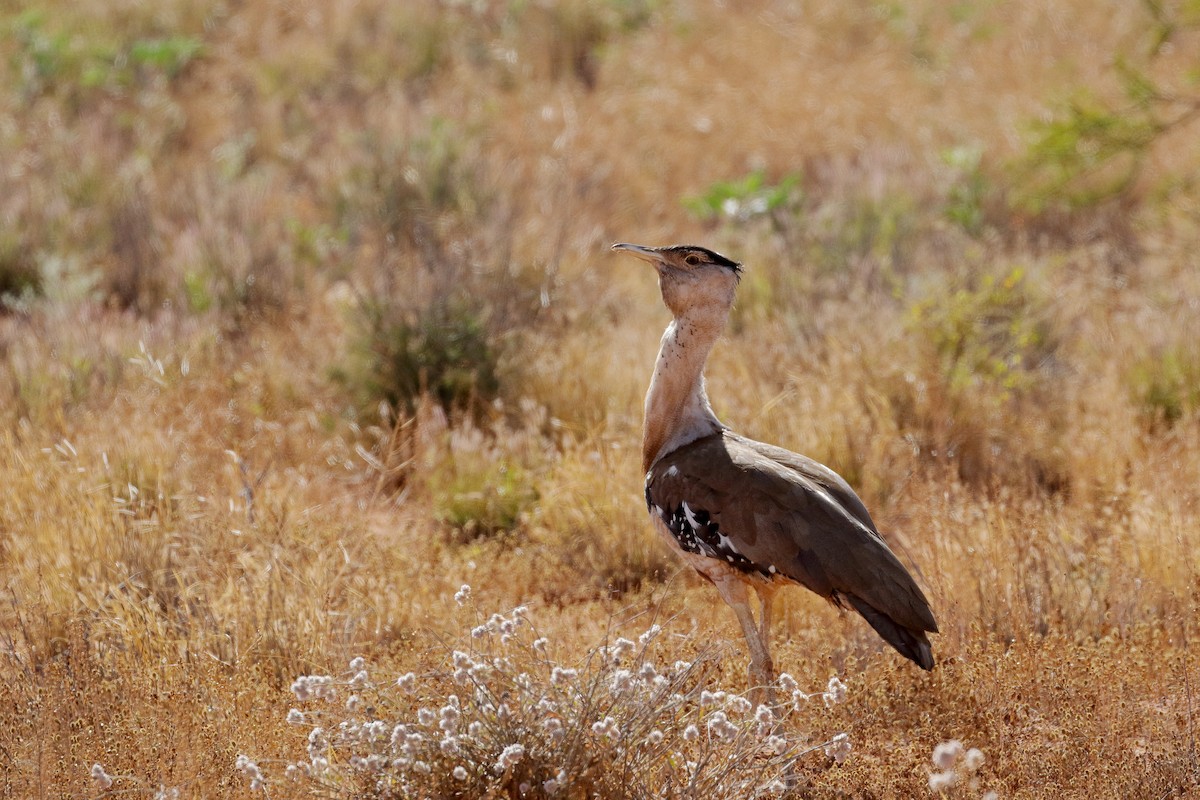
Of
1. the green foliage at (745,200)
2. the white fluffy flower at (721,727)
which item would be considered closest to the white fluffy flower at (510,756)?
the white fluffy flower at (721,727)

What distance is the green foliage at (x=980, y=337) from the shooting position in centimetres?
653

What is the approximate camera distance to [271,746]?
3.83 meters

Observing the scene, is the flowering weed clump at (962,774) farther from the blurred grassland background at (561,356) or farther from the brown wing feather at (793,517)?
the brown wing feather at (793,517)

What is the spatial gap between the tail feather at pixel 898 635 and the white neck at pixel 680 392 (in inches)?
36.5

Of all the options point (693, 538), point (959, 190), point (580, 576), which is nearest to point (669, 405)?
point (693, 538)

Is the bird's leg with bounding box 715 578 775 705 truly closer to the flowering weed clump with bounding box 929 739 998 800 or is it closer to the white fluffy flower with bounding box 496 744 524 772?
the flowering weed clump with bounding box 929 739 998 800

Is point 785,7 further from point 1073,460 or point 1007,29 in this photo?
point 1073,460

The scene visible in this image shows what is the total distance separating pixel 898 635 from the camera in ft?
12.6

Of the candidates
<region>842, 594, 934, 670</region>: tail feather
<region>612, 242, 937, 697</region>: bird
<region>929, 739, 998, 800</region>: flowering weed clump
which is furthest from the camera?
<region>612, 242, 937, 697</region>: bird

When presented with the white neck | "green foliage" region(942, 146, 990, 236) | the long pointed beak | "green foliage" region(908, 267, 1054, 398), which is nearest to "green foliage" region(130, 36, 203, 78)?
"green foliage" region(942, 146, 990, 236)

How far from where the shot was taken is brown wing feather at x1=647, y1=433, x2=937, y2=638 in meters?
3.90

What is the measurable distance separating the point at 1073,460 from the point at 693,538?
2703 millimetres

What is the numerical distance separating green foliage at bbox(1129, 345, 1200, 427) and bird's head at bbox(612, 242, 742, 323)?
119 inches

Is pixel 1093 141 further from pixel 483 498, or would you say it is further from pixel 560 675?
pixel 560 675
